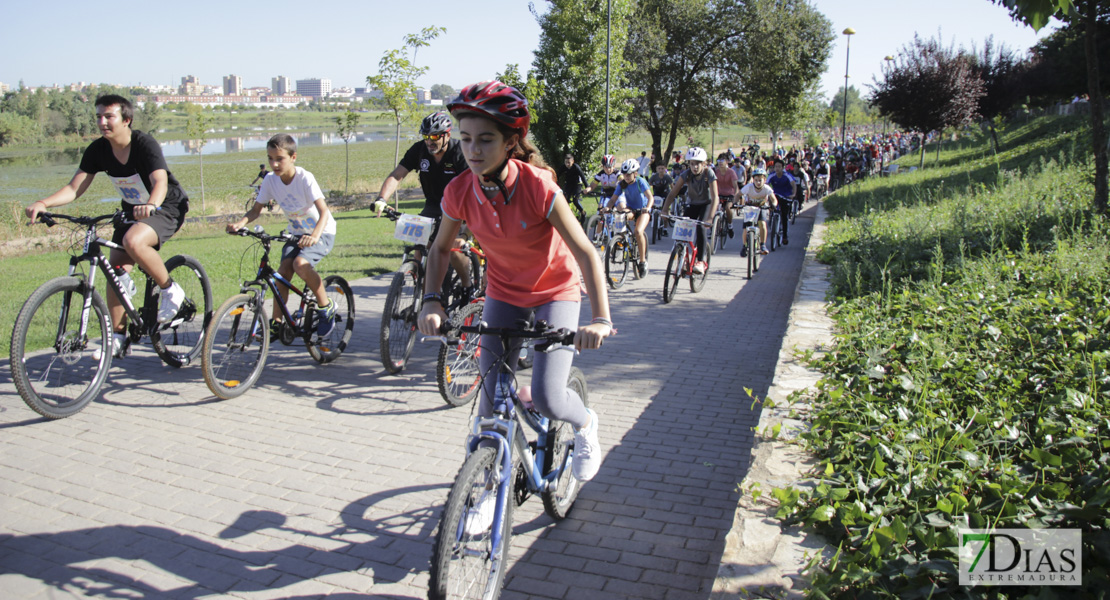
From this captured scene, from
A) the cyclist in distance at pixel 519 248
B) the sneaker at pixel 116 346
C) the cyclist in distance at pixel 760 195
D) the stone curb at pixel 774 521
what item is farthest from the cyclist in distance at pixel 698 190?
the cyclist in distance at pixel 519 248

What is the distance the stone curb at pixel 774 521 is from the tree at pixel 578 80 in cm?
2184

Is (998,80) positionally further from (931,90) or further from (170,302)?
(170,302)

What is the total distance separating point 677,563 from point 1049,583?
4.96 ft

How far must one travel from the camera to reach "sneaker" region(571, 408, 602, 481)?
142 inches

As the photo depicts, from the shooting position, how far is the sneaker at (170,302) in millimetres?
6137

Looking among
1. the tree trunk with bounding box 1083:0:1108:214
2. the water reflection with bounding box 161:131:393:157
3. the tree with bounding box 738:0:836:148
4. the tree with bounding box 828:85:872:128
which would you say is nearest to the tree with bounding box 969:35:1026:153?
the tree with bounding box 738:0:836:148

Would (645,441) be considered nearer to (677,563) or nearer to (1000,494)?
(677,563)

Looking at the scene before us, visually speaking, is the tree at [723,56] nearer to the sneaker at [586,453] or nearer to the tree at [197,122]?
the tree at [197,122]

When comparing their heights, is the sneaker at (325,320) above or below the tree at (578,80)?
below

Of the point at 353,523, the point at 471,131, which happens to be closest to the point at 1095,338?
the point at 471,131

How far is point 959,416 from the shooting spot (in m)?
4.00

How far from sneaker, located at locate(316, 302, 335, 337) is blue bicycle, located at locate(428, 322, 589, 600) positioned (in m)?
3.68

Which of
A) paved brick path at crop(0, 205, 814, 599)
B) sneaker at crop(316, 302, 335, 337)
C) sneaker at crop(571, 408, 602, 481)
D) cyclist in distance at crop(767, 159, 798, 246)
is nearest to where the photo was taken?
paved brick path at crop(0, 205, 814, 599)

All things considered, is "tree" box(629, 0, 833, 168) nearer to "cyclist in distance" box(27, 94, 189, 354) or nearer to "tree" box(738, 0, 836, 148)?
"tree" box(738, 0, 836, 148)
